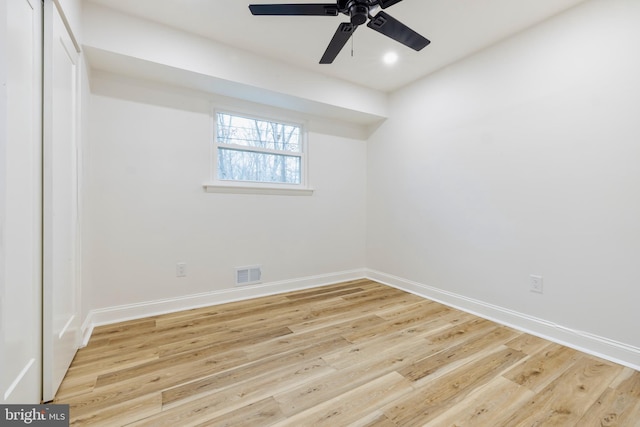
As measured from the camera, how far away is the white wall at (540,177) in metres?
1.88

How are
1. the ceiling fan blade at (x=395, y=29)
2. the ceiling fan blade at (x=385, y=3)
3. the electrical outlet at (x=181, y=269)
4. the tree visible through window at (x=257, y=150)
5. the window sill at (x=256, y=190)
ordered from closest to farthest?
the ceiling fan blade at (x=385, y=3) < the ceiling fan blade at (x=395, y=29) < the electrical outlet at (x=181, y=269) < the window sill at (x=256, y=190) < the tree visible through window at (x=257, y=150)

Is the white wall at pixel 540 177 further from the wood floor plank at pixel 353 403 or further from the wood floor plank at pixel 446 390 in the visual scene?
the wood floor plank at pixel 353 403

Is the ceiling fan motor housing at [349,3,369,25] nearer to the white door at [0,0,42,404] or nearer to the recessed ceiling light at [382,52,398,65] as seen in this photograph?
the recessed ceiling light at [382,52,398,65]

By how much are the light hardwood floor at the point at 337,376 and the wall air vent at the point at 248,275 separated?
54 cm

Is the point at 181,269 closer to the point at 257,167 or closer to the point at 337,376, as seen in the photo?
the point at 257,167

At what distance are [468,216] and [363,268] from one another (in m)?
1.68

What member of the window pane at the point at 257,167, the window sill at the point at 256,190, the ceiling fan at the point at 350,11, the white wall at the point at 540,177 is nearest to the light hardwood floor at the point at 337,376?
the white wall at the point at 540,177

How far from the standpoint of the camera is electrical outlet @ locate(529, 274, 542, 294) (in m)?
2.27

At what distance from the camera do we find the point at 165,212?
8.79 feet

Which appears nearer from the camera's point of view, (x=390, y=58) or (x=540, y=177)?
(x=540, y=177)

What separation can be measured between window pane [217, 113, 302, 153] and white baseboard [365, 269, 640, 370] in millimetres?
2303

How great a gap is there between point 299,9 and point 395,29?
0.63 meters

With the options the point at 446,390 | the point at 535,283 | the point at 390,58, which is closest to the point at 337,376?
the point at 446,390

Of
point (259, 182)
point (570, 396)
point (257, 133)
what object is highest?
point (257, 133)
